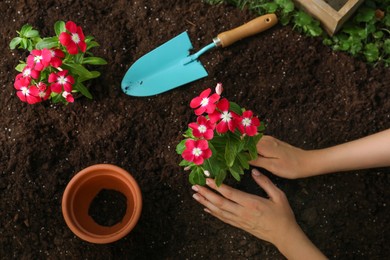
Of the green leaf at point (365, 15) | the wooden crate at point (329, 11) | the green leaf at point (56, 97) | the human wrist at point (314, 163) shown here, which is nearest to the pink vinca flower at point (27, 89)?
the green leaf at point (56, 97)

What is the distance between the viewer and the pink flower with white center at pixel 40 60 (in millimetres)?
1398

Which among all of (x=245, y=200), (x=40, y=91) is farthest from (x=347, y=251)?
(x=40, y=91)

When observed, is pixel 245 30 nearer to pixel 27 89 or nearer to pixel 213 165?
pixel 213 165

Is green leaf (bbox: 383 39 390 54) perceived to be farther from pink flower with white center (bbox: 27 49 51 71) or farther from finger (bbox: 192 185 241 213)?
pink flower with white center (bbox: 27 49 51 71)

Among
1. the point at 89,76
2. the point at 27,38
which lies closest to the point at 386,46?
the point at 89,76

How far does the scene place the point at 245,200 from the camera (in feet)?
5.14

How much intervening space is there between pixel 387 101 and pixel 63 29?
1256 millimetres

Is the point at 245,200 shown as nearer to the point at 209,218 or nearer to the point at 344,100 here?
the point at 209,218

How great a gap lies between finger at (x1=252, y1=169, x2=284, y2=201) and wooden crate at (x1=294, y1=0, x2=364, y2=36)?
0.65 metres

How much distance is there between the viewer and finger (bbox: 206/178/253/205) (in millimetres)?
1571

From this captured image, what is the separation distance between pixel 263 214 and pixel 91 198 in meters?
0.64

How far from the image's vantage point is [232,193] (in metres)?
1.58

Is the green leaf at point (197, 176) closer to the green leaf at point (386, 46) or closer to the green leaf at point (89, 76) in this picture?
the green leaf at point (89, 76)

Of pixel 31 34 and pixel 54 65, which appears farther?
pixel 31 34
